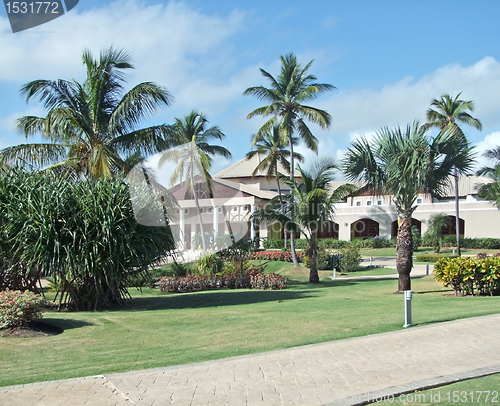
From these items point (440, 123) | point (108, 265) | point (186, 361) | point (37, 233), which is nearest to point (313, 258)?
point (108, 265)

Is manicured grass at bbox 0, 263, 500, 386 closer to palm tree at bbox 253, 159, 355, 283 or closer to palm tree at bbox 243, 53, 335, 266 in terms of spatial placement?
palm tree at bbox 253, 159, 355, 283

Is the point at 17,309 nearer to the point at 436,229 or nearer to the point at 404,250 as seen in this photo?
the point at 404,250

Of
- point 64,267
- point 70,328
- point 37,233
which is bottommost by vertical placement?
point 70,328

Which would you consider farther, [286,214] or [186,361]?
[286,214]

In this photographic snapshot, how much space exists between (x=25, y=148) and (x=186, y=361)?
1300 centimetres

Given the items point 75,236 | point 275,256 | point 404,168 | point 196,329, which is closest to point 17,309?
point 75,236

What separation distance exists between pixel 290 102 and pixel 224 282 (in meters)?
13.5

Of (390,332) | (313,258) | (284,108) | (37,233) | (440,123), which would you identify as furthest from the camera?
(440,123)

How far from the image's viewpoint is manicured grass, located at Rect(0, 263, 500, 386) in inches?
266

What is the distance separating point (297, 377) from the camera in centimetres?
581

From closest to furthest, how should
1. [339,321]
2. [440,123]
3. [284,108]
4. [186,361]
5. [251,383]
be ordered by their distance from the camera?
[251,383] → [186,361] → [339,321] → [284,108] → [440,123]

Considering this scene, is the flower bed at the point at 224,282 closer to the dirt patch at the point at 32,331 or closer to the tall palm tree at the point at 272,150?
the dirt patch at the point at 32,331

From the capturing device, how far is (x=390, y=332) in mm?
7918

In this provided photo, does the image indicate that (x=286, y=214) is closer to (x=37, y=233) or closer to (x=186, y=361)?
(x=37, y=233)
